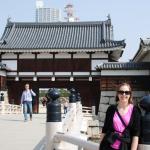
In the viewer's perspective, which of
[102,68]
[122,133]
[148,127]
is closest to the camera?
[148,127]

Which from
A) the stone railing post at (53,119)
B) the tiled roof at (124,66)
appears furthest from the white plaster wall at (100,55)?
the stone railing post at (53,119)

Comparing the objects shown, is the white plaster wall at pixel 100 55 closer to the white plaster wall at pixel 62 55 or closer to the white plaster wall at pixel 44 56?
the white plaster wall at pixel 62 55

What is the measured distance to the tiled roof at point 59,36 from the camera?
36.3 m

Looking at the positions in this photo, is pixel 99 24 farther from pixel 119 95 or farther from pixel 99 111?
pixel 119 95

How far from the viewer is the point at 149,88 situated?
103 feet

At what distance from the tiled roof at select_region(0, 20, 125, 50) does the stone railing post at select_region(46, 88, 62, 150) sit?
28.5 metres

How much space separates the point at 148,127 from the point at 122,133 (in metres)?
0.58

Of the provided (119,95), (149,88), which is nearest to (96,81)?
(149,88)

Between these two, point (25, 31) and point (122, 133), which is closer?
point (122, 133)

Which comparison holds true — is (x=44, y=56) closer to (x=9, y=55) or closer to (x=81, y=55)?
(x=9, y=55)

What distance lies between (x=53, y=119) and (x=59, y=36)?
32728 mm

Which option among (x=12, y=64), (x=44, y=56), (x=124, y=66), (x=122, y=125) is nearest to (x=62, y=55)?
(x=44, y=56)

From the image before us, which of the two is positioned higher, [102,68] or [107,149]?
[102,68]

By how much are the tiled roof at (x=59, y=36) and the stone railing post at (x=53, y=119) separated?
28451 mm
